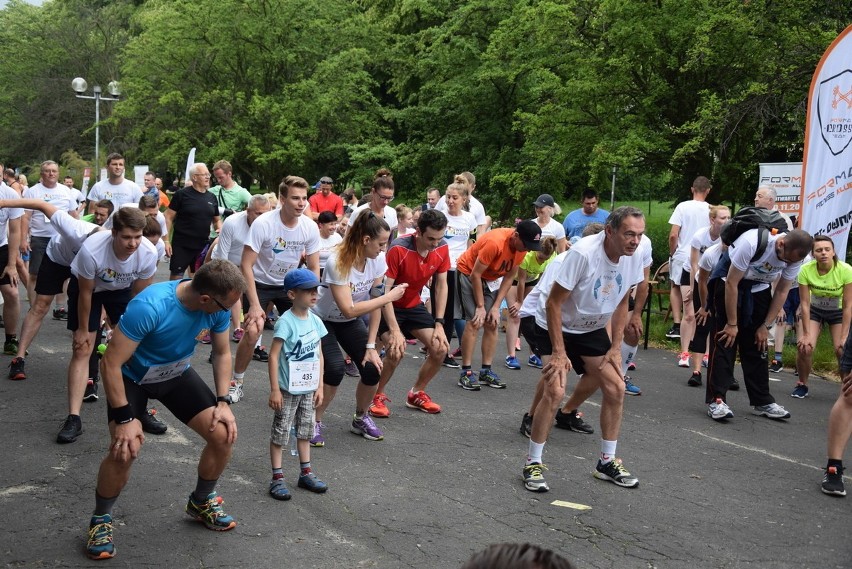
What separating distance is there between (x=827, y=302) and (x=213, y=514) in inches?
275

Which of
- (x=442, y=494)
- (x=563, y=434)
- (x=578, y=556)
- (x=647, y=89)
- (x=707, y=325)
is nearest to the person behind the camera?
(x=578, y=556)

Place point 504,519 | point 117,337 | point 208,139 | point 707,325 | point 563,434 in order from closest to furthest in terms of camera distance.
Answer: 1. point 117,337
2. point 504,519
3. point 563,434
4. point 707,325
5. point 208,139

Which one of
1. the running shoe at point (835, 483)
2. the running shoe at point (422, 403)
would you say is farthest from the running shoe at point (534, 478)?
the running shoe at point (422, 403)

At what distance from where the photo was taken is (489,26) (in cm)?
2602

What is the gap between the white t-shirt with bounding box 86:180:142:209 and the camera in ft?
40.3

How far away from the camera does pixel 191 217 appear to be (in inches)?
468

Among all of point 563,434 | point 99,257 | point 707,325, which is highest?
point 99,257

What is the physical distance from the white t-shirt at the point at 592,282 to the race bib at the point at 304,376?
176 centimetres

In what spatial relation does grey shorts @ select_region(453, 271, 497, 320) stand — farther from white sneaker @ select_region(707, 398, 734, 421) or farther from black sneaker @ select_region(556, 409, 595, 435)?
white sneaker @ select_region(707, 398, 734, 421)

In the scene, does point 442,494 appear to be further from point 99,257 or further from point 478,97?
point 478,97

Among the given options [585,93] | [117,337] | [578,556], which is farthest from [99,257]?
[585,93]

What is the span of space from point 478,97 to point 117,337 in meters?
22.0

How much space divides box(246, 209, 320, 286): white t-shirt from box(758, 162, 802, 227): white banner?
7649 millimetres

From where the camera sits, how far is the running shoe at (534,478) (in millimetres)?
6200
